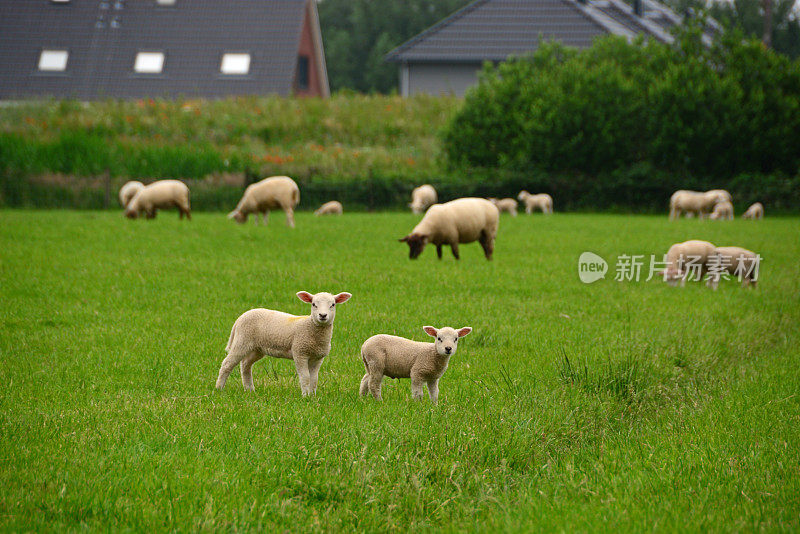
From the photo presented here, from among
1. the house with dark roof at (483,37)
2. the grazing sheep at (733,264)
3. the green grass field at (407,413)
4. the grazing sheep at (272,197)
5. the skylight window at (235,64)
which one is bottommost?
the green grass field at (407,413)

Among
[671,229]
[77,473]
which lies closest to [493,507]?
[77,473]

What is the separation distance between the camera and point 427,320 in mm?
9898

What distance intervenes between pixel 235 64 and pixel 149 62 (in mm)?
5122

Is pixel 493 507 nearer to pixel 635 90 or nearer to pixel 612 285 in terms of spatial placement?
pixel 612 285

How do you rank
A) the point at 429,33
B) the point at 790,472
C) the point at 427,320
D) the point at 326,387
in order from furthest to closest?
the point at 429,33 < the point at 427,320 < the point at 326,387 < the point at 790,472

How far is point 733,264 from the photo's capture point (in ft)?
45.6

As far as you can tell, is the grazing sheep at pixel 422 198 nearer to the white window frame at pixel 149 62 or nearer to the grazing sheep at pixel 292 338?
the white window frame at pixel 149 62

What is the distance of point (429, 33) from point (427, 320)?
47109mm

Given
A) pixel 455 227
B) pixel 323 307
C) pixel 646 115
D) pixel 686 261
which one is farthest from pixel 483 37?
pixel 323 307

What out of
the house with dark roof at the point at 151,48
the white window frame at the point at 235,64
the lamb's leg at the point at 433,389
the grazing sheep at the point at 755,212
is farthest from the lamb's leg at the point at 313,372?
the white window frame at the point at 235,64

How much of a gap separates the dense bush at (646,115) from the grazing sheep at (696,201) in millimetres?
3376

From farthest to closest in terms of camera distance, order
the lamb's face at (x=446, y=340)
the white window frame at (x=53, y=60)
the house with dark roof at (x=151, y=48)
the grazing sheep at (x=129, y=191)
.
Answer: the white window frame at (x=53, y=60) → the house with dark roof at (x=151, y=48) → the grazing sheep at (x=129, y=191) → the lamb's face at (x=446, y=340)

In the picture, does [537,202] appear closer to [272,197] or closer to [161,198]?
[272,197]

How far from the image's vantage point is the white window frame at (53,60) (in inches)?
1999
